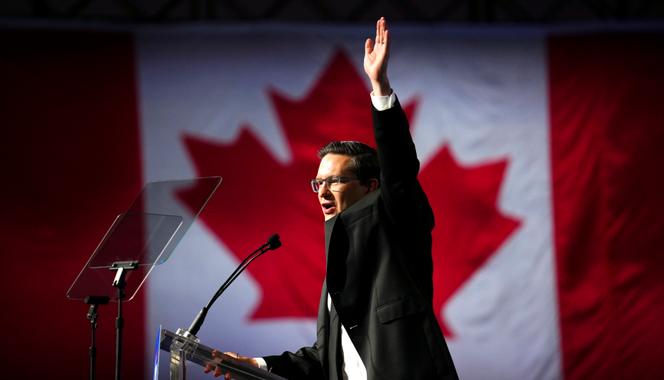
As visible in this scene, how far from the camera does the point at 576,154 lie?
4.68 m

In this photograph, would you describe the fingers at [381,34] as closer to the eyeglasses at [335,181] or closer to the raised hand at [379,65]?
the raised hand at [379,65]

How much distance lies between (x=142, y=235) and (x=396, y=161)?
780 millimetres

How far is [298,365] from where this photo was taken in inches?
89.4

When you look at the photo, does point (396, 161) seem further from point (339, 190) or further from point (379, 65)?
point (339, 190)

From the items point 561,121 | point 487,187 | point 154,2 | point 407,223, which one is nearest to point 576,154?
point 561,121

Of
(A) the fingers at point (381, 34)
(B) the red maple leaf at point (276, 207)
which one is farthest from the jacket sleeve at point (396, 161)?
(B) the red maple leaf at point (276, 207)

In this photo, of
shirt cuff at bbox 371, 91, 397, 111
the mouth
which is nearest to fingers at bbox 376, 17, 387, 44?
shirt cuff at bbox 371, 91, 397, 111

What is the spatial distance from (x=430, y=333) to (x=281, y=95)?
293 centimetres

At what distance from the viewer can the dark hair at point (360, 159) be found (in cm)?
216

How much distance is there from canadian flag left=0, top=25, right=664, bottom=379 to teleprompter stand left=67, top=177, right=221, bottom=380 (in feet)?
7.21

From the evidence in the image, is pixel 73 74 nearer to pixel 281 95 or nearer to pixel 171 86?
pixel 171 86

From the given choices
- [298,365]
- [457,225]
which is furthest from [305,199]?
[298,365]

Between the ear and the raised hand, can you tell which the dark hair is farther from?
the raised hand

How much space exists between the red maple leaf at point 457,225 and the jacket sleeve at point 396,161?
9.10 feet
